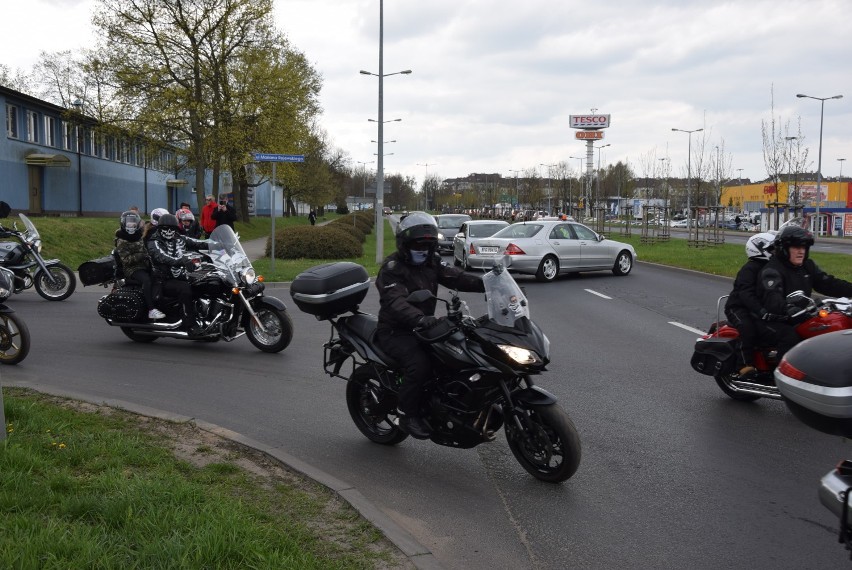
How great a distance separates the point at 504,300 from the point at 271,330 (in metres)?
5.61

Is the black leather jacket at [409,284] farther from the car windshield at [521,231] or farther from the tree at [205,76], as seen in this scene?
the tree at [205,76]

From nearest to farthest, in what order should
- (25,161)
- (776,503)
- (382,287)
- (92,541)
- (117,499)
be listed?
(92,541) → (117,499) → (776,503) → (382,287) → (25,161)

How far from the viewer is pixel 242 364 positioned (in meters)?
9.32

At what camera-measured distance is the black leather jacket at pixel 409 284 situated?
5.28m

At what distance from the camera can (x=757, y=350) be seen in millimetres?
7133

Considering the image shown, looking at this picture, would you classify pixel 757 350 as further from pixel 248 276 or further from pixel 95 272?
pixel 95 272

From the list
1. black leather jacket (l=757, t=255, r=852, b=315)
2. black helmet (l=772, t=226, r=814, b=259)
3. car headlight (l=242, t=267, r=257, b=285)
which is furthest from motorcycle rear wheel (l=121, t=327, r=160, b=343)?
black helmet (l=772, t=226, r=814, b=259)

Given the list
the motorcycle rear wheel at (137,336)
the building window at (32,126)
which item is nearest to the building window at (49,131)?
the building window at (32,126)

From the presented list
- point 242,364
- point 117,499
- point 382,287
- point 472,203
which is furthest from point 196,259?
point 472,203

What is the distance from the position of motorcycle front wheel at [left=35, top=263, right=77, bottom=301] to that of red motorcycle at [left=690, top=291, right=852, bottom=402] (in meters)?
11.9

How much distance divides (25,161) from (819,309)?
42667mm

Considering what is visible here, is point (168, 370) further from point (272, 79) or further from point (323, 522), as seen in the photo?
point (272, 79)

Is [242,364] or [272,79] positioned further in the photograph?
[272,79]

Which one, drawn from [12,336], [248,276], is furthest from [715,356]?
[12,336]
